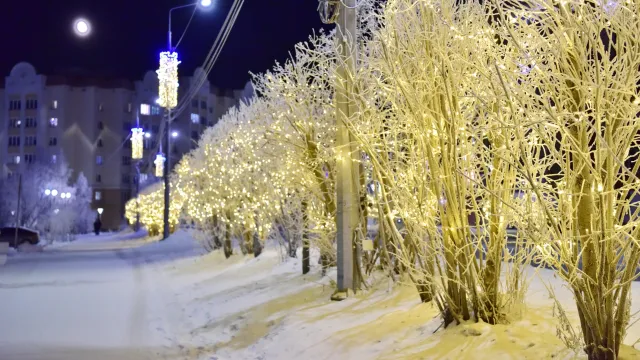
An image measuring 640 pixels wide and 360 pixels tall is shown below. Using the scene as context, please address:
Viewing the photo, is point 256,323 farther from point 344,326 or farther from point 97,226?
point 97,226

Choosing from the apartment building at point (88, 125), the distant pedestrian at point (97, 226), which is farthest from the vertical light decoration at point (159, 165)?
the apartment building at point (88, 125)

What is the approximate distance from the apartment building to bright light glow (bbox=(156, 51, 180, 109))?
63.2 meters

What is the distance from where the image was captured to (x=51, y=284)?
18125 millimetres

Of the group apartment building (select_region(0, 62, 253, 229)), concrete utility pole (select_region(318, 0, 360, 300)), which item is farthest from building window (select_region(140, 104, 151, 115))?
concrete utility pole (select_region(318, 0, 360, 300))

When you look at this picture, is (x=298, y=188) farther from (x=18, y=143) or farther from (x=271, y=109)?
(x=18, y=143)

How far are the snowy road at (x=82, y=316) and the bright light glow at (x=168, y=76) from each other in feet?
17.4

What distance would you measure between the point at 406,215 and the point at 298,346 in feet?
8.10

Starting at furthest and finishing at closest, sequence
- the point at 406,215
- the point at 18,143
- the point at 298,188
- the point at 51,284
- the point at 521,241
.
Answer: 1. the point at 18,143
2. the point at 51,284
3. the point at 298,188
4. the point at 406,215
5. the point at 521,241

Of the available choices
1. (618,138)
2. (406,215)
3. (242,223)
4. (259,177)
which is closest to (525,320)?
(406,215)

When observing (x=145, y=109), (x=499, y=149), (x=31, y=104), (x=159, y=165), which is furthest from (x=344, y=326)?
(x=31, y=104)

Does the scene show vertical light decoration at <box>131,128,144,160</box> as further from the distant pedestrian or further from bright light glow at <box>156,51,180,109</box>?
the distant pedestrian

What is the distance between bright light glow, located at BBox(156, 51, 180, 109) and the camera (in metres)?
17.3

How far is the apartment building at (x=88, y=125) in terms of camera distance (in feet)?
266

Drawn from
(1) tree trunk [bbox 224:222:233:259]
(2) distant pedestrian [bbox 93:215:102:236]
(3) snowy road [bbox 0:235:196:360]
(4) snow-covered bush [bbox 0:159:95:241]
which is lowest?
(3) snowy road [bbox 0:235:196:360]
